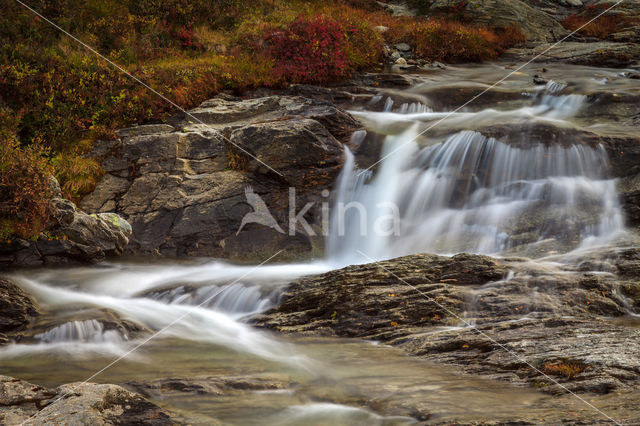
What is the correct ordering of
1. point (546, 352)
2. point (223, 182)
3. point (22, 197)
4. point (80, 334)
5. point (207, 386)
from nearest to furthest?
point (207, 386)
point (546, 352)
point (80, 334)
point (22, 197)
point (223, 182)

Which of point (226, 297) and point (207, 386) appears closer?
point (207, 386)

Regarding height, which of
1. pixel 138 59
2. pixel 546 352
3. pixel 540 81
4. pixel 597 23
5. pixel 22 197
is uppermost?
pixel 597 23

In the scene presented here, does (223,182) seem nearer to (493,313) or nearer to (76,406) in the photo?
(493,313)

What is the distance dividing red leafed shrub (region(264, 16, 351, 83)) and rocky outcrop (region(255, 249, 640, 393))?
27.2 feet

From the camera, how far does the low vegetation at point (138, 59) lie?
10508 mm

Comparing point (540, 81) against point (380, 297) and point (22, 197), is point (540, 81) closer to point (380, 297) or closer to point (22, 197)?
point (380, 297)

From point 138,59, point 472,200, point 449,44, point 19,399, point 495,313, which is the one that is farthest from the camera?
point 449,44

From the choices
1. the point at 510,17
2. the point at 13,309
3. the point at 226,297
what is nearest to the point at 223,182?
the point at 226,297

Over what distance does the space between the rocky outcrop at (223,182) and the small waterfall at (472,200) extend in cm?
79

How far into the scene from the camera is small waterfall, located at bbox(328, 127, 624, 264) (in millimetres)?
8797

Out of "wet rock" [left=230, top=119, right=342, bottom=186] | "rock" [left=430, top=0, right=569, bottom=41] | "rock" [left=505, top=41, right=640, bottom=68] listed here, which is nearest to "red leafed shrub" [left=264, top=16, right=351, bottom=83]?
"wet rock" [left=230, top=119, right=342, bottom=186]

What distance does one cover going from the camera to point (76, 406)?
12.5 ft

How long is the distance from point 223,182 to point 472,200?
5.30 metres

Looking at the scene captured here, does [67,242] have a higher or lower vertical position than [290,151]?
lower
